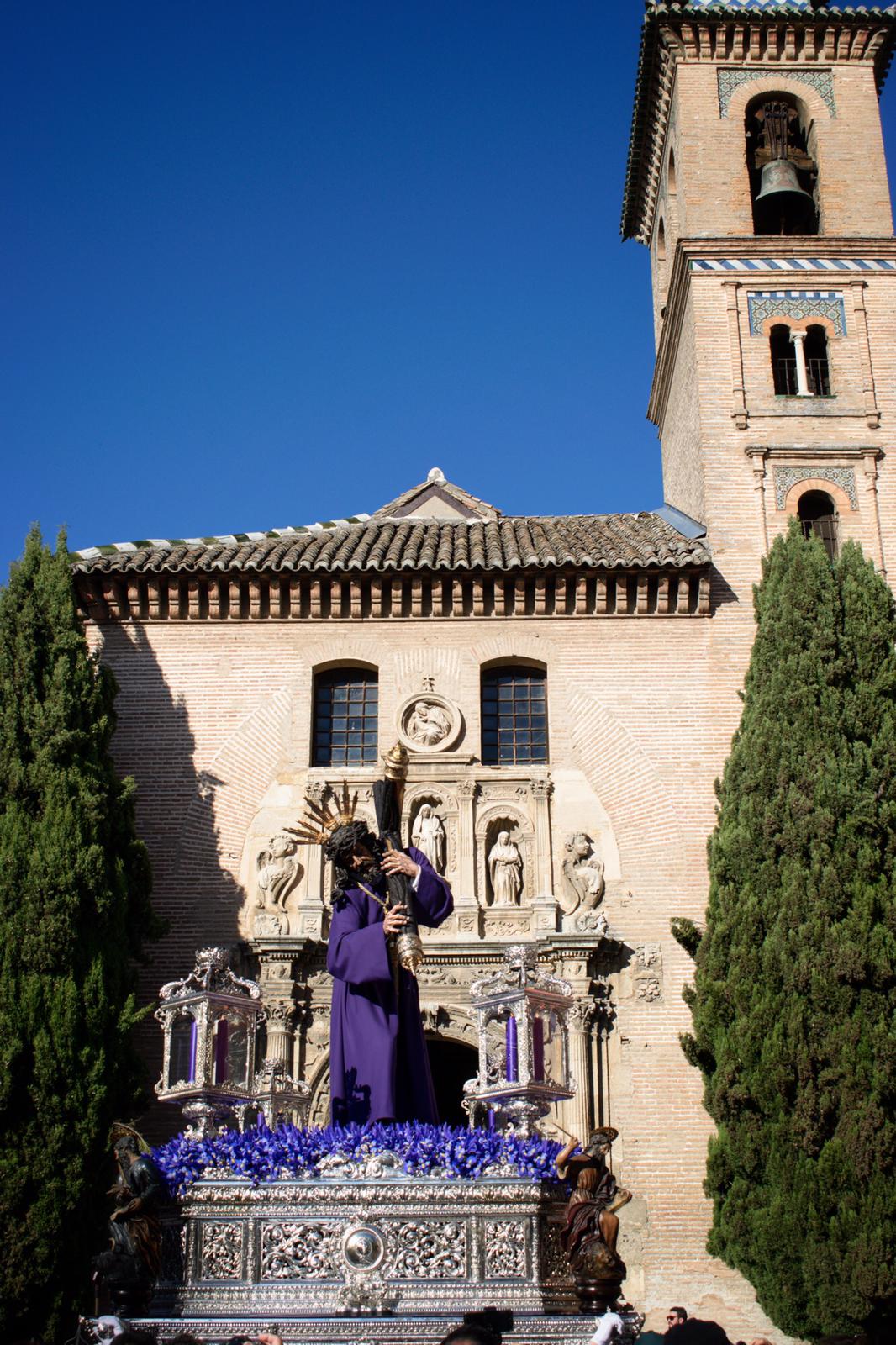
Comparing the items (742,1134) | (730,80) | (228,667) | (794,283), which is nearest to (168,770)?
(228,667)

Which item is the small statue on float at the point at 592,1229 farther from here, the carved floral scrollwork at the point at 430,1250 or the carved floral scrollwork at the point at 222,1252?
the carved floral scrollwork at the point at 222,1252

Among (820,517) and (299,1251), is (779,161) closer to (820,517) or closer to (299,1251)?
(820,517)

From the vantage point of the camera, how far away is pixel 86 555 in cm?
1834

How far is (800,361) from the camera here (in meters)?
19.2

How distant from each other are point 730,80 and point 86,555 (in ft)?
38.3

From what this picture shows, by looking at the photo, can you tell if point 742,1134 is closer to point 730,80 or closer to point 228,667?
point 228,667

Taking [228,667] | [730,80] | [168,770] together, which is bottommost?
[168,770]

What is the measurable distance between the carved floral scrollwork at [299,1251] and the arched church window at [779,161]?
1648 cm

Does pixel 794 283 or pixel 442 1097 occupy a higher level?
pixel 794 283

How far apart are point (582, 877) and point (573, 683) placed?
243 centimetres

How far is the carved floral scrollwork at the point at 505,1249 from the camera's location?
794 centimetres

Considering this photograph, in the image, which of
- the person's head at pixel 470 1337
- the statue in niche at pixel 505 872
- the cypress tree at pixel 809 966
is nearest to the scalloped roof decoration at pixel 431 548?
the cypress tree at pixel 809 966

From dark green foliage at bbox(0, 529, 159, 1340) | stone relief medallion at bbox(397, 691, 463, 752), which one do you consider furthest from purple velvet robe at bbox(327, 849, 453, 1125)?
stone relief medallion at bbox(397, 691, 463, 752)

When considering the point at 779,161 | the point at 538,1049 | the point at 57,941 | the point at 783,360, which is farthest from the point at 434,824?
the point at 779,161
